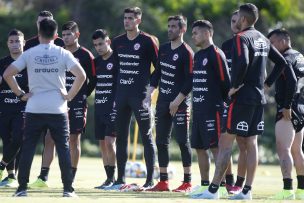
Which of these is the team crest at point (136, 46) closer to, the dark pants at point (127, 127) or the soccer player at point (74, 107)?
the dark pants at point (127, 127)

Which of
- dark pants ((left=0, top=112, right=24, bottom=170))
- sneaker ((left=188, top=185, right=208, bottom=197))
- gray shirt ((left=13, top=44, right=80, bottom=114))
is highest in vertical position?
gray shirt ((left=13, top=44, right=80, bottom=114))

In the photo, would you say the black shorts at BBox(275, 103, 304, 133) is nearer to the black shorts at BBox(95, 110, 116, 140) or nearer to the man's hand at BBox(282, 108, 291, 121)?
the man's hand at BBox(282, 108, 291, 121)

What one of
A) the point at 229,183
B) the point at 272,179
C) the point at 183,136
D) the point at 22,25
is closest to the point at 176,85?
the point at 183,136

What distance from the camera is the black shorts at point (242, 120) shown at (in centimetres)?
1245

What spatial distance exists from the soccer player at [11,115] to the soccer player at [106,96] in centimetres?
127

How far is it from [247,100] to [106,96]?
3837 mm

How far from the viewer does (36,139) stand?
12273 mm

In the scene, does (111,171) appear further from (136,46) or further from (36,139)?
(36,139)

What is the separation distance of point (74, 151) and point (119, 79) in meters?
1.55

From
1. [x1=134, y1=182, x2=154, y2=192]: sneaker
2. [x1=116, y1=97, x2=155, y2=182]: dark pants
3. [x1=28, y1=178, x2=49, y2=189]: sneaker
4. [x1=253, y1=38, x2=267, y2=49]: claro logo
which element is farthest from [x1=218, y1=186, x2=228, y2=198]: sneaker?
[x1=28, y1=178, x2=49, y2=189]: sneaker

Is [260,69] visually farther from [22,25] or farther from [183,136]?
[22,25]

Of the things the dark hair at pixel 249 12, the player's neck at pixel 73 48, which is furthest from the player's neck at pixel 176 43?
the dark hair at pixel 249 12

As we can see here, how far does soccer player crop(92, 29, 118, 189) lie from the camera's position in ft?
51.4

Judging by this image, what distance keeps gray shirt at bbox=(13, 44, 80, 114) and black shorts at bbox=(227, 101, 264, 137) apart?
7.23ft
